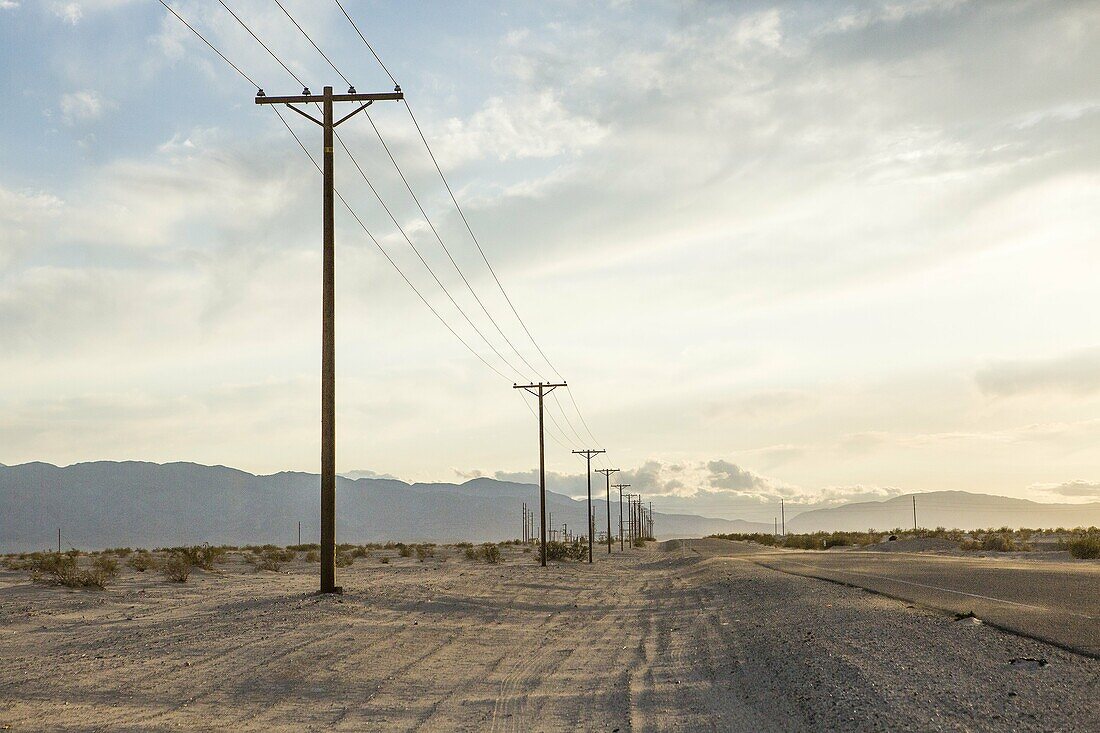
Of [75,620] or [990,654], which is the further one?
[75,620]

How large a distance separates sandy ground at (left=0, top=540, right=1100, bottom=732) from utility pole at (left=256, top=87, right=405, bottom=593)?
4.84ft

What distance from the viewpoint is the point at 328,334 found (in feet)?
76.0

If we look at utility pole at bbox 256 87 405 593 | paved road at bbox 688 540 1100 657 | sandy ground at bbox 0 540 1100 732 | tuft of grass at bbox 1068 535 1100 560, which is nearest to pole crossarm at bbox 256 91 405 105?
utility pole at bbox 256 87 405 593

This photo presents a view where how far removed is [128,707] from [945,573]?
79.2ft

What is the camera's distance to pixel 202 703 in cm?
1134

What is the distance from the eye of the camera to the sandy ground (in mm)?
10016

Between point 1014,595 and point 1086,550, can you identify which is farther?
point 1086,550

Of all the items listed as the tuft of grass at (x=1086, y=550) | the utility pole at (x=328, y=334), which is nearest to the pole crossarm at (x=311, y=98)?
the utility pole at (x=328, y=334)

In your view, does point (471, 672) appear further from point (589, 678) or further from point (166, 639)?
point (166, 639)

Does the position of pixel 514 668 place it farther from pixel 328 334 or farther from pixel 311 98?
pixel 311 98

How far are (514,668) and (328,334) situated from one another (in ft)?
38.1

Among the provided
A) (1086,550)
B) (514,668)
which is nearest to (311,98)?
(514,668)

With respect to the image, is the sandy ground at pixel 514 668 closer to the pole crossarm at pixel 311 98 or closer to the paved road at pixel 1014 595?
the paved road at pixel 1014 595

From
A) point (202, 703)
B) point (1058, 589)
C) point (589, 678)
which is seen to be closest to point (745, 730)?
point (589, 678)
